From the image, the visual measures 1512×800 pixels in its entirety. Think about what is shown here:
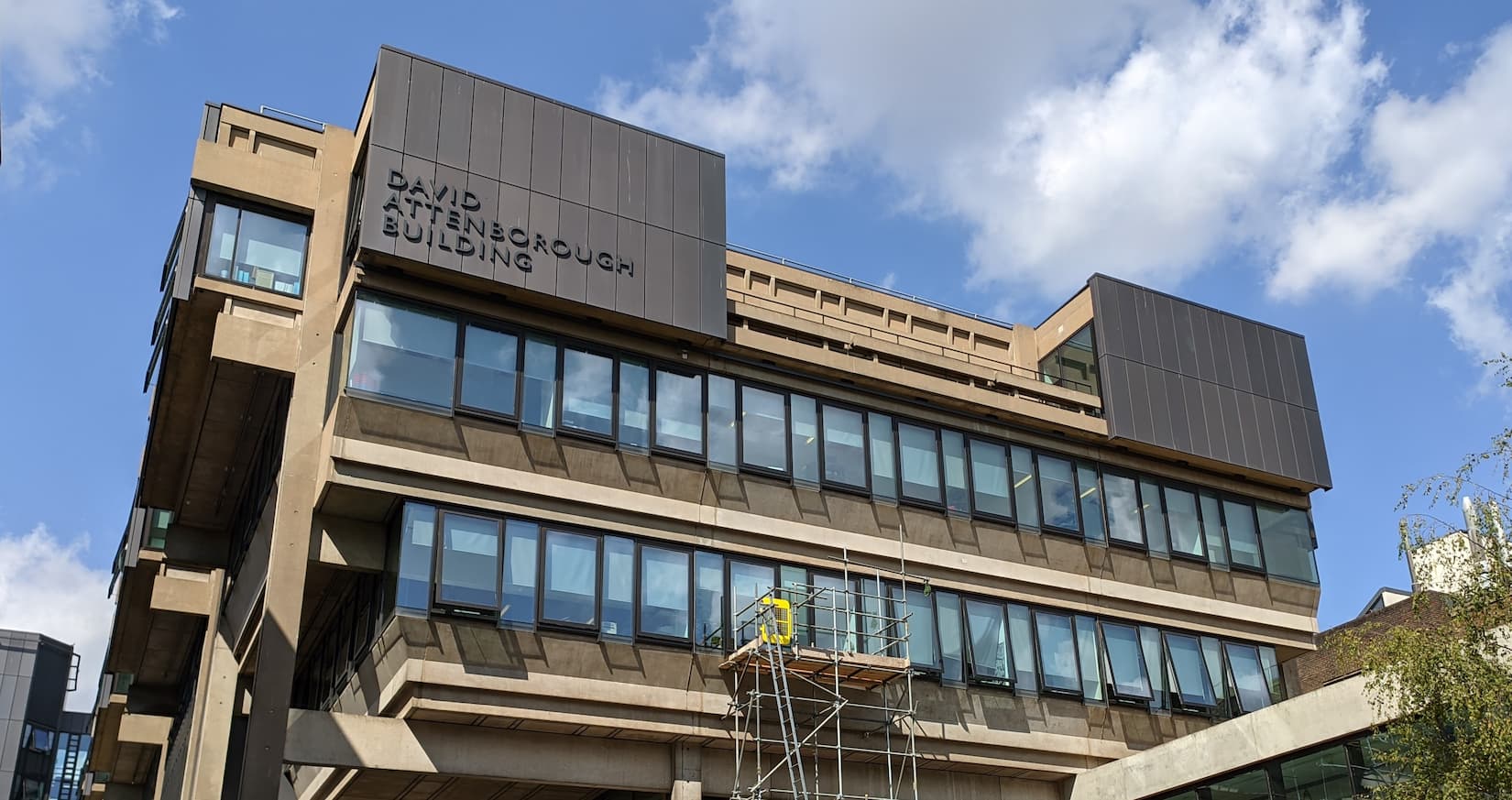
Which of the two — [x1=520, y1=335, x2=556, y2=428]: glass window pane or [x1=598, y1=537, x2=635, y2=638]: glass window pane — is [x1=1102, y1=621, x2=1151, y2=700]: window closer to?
[x1=598, y1=537, x2=635, y2=638]: glass window pane

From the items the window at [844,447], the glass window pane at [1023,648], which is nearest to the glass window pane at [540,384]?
the window at [844,447]

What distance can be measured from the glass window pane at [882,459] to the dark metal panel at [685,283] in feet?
15.8

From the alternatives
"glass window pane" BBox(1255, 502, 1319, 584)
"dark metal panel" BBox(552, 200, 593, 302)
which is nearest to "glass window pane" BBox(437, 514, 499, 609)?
"dark metal panel" BBox(552, 200, 593, 302)

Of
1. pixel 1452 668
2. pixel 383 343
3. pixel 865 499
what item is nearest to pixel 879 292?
pixel 865 499

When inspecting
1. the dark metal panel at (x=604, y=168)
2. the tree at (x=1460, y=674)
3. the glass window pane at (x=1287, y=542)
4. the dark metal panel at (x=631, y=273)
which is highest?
the dark metal panel at (x=604, y=168)

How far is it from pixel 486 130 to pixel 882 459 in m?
10.9

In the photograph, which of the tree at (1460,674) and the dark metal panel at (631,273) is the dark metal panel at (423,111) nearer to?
the dark metal panel at (631,273)

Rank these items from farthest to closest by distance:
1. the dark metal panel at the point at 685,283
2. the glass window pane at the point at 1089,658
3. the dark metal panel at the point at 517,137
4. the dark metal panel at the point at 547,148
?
1. the glass window pane at the point at 1089,658
2. the dark metal panel at the point at 685,283
3. the dark metal panel at the point at 547,148
4. the dark metal panel at the point at 517,137

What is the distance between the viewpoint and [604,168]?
2827 cm

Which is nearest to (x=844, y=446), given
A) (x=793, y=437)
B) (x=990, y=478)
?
(x=793, y=437)

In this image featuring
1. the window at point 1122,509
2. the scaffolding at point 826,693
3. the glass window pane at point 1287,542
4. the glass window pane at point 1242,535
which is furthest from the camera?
the glass window pane at point 1287,542

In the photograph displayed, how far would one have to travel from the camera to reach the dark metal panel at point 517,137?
27.2m

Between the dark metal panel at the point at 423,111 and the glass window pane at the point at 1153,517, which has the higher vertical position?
the dark metal panel at the point at 423,111

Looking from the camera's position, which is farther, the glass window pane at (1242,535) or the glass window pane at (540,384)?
the glass window pane at (1242,535)
